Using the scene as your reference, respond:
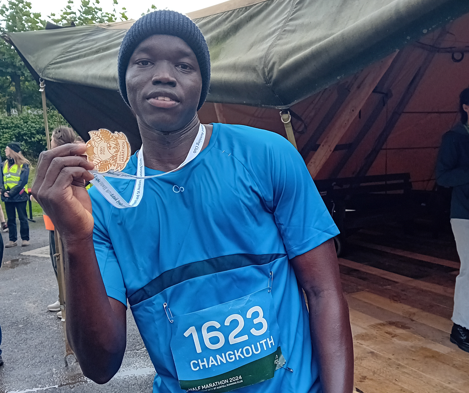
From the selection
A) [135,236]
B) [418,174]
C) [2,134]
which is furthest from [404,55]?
[2,134]

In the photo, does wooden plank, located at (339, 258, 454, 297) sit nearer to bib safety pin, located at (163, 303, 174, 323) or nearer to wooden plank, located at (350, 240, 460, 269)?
wooden plank, located at (350, 240, 460, 269)

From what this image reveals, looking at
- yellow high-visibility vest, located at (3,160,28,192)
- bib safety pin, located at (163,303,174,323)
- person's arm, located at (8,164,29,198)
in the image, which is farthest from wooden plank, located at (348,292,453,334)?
yellow high-visibility vest, located at (3,160,28,192)

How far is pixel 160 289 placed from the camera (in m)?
1.13

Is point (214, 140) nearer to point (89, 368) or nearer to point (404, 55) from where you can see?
point (89, 368)

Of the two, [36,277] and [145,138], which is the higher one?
[145,138]

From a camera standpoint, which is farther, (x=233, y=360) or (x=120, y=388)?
(x=120, y=388)

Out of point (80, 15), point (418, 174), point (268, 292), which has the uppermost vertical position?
point (80, 15)

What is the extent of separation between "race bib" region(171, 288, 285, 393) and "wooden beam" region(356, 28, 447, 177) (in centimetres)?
509

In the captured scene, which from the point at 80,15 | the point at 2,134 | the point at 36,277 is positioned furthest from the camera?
the point at 80,15

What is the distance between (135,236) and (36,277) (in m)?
5.89

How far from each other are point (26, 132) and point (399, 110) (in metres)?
18.4

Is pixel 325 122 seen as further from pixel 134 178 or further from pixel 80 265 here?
pixel 80 265

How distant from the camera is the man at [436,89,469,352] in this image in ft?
10.2

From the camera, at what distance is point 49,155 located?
956 millimetres
